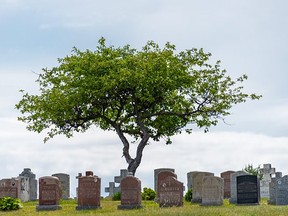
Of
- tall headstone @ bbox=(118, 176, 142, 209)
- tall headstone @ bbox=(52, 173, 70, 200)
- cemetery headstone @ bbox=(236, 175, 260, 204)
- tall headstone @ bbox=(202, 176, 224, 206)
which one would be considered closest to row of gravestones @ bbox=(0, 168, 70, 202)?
tall headstone @ bbox=(52, 173, 70, 200)

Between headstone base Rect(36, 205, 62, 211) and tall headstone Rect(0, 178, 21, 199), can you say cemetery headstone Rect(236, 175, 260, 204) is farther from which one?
tall headstone Rect(0, 178, 21, 199)

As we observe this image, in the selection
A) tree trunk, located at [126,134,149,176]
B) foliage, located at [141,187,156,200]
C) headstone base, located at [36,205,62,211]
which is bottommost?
headstone base, located at [36,205,62,211]

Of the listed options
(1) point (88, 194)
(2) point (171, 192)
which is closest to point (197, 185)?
(2) point (171, 192)

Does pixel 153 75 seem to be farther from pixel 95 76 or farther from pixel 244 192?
pixel 244 192

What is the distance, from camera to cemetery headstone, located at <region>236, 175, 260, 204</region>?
31.6 metres

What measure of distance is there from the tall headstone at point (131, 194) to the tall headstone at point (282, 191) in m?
6.98

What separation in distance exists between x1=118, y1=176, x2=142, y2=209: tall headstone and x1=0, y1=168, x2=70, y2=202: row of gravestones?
27.9ft

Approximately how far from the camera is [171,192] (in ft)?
99.5

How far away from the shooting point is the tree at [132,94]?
39438 mm

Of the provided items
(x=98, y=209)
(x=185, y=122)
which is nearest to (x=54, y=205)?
(x=98, y=209)

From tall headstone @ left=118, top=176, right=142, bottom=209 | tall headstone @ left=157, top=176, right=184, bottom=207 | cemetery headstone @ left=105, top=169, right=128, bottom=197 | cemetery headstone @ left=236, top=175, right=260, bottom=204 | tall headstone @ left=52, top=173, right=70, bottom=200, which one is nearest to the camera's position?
tall headstone @ left=157, top=176, right=184, bottom=207

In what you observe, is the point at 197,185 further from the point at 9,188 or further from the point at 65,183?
the point at 65,183

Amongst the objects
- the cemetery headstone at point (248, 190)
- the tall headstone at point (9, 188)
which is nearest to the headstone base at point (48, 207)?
the tall headstone at point (9, 188)

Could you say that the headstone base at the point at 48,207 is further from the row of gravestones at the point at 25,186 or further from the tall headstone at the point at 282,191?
the tall headstone at the point at 282,191
